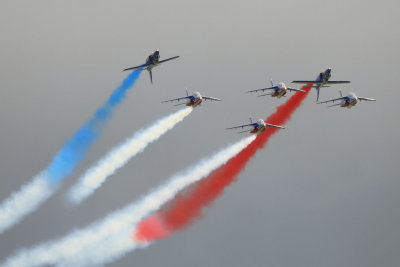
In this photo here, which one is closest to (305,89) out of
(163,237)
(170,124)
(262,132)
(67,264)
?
(262,132)

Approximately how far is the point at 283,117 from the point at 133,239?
2177 cm

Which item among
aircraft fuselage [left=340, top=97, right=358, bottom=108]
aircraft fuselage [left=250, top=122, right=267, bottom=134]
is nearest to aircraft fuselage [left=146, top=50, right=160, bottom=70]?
aircraft fuselage [left=250, top=122, right=267, bottom=134]

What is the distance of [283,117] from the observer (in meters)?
78.1

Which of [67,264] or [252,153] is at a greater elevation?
[252,153]

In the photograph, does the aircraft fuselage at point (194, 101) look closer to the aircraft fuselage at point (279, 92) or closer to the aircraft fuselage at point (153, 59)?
the aircraft fuselage at point (153, 59)

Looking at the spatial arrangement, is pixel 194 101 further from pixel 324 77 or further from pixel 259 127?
pixel 324 77

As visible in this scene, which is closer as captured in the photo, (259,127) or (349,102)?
(259,127)

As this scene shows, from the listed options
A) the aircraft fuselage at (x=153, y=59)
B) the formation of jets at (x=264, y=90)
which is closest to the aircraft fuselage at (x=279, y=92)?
the formation of jets at (x=264, y=90)

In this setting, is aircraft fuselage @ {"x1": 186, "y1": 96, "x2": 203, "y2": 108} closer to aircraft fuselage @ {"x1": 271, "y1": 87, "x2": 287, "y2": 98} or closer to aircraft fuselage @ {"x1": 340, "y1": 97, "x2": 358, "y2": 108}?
aircraft fuselage @ {"x1": 271, "y1": 87, "x2": 287, "y2": 98}

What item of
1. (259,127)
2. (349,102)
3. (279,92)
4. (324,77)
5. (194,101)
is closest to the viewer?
(194,101)

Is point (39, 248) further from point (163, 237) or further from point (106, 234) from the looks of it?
point (163, 237)

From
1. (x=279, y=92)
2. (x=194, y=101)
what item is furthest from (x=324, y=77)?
(x=194, y=101)

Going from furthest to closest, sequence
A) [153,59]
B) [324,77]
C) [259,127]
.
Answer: [324,77] < [259,127] < [153,59]

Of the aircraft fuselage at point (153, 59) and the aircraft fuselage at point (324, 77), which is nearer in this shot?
the aircraft fuselage at point (153, 59)
